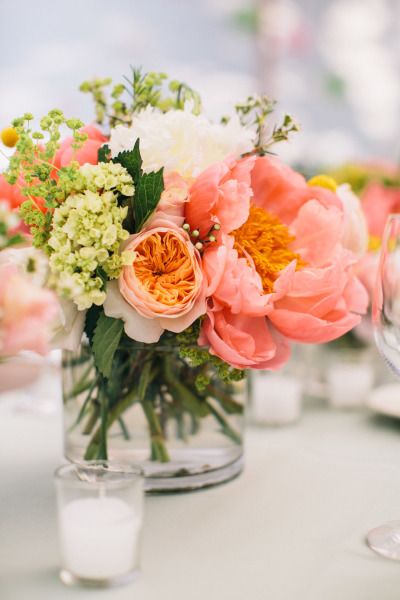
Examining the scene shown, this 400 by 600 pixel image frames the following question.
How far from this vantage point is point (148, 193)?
1.97 ft

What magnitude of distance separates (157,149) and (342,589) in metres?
0.38

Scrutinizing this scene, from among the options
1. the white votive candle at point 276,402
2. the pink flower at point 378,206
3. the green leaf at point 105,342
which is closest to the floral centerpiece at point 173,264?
the green leaf at point 105,342

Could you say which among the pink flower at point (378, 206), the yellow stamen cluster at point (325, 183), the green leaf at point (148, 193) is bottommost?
the pink flower at point (378, 206)

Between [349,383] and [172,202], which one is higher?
[172,202]

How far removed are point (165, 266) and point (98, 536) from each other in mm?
233

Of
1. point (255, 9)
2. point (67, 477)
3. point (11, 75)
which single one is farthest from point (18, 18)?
point (67, 477)

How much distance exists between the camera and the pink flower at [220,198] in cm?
61

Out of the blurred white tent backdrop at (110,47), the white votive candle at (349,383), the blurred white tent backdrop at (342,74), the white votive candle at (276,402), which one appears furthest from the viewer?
the blurred white tent backdrop at (342,74)

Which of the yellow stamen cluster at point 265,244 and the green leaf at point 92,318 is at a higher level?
the yellow stamen cluster at point 265,244

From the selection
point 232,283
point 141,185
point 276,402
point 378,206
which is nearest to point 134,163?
point 141,185

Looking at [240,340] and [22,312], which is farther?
[240,340]

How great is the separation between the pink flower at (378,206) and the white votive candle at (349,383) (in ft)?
1.11

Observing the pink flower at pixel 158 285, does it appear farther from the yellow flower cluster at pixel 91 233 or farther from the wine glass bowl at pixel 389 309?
the wine glass bowl at pixel 389 309

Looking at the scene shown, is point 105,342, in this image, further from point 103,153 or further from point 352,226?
point 352,226
